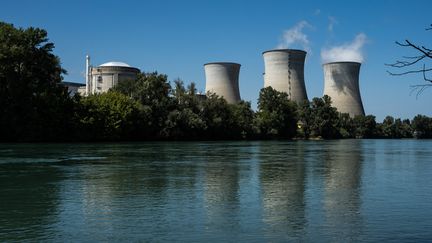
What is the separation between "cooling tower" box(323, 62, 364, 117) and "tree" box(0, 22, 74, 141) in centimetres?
3232

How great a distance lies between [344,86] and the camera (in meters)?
61.3

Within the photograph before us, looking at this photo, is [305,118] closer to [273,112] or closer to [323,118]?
[323,118]

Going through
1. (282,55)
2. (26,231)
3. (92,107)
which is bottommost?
(26,231)

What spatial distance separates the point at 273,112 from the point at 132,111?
21374 millimetres

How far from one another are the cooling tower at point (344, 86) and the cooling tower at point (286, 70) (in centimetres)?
331

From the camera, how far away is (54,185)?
11.5 metres

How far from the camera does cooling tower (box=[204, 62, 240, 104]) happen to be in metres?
57.7

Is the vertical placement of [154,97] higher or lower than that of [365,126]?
higher

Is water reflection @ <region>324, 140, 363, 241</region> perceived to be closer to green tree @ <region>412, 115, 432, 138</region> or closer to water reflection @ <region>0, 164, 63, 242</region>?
water reflection @ <region>0, 164, 63, 242</region>

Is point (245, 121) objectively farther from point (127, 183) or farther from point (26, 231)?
point (26, 231)

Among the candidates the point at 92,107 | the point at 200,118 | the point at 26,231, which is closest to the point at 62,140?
the point at 92,107

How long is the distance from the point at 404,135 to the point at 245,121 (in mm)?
46294

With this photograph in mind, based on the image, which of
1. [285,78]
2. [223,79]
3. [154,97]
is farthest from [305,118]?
[154,97]

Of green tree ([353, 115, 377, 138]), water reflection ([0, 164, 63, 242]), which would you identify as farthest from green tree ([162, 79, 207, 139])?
water reflection ([0, 164, 63, 242])
